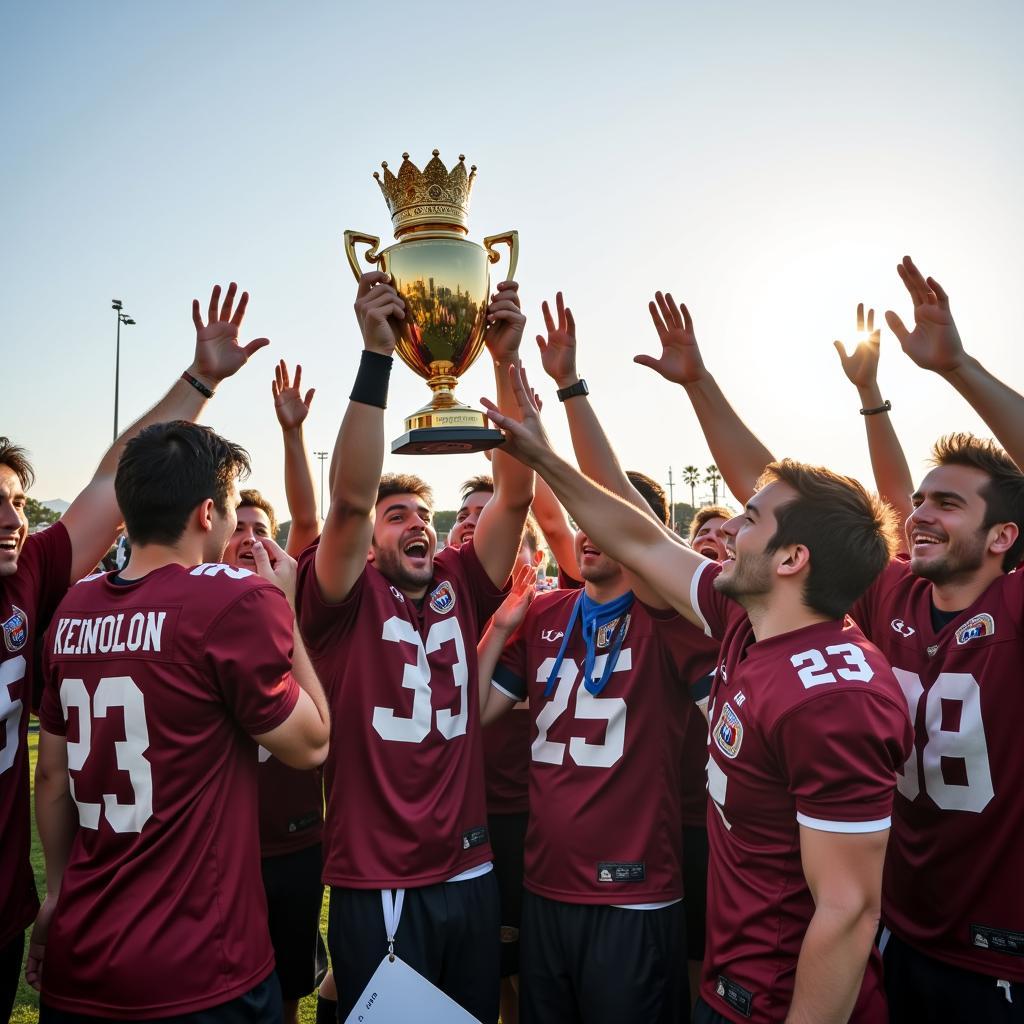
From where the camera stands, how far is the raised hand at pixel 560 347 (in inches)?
139

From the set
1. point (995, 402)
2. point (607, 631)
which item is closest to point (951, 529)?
point (995, 402)

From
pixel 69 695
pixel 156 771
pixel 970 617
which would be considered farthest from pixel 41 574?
pixel 970 617

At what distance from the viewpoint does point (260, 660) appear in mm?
2295

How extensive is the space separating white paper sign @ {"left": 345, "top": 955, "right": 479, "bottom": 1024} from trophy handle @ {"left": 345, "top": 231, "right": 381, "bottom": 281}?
2475 mm

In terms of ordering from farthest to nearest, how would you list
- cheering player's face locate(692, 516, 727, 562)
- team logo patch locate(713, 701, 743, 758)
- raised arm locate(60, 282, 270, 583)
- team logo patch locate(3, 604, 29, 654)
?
1. cheering player's face locate(692, 516, 727, 562)
2. raised arm locate(60, 282, 270, 583)
3. team logo patch locate(3, 604, 29, 654)
4. team logo patch locate(713, 701, 743, 758)

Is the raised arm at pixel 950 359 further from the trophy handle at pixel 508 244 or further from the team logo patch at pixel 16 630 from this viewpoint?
the team logo patch at pixel 16 630

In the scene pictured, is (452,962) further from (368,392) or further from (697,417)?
(697,417)

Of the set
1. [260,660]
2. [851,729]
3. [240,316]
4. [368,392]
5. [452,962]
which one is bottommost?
[452,962]

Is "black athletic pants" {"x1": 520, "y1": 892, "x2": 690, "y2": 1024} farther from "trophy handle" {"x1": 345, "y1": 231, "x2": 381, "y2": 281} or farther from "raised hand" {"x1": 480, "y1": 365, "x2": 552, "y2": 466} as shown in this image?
"trophy handle" {"x1": 345, "y1": 231, "x2": 381, "y2": 281}

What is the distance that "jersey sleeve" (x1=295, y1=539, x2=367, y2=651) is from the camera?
3156 mm

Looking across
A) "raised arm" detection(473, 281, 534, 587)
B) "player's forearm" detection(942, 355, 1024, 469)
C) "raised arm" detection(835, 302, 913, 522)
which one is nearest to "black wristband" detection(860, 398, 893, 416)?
"raised arm" detection(835, 302, 913, 522)

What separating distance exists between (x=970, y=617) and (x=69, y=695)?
287 centimetres

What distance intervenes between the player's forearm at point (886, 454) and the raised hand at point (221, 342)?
2.81m

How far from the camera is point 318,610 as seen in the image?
3.16 metres
